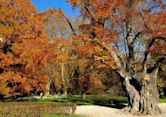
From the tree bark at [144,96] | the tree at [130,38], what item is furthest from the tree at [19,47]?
the tree bark at [144,96]

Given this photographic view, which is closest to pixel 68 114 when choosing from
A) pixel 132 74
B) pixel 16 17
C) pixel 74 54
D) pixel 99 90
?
pixel 132 74

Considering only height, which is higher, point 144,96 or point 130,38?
point 130,38

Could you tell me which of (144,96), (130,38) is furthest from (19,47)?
(144,96)

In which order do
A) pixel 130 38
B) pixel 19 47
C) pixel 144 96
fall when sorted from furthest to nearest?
pixel 19 47
pixel 130 38
pixel 144 96

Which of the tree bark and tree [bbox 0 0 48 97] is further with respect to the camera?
tree [bbox 0 0 48 97]

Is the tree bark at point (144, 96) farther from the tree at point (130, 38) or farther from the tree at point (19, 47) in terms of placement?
the tree at point (19, 47)

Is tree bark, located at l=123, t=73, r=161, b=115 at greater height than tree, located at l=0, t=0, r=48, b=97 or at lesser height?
lesser

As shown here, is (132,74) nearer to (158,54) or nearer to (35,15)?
(158,54)

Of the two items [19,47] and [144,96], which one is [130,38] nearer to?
[144,96]

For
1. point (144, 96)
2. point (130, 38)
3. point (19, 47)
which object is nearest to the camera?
point (144, 96)

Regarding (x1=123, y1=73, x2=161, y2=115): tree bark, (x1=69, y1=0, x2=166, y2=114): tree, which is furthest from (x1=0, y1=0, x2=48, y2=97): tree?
(x1=123, y1=73, x2=161, y2=115): tree bark

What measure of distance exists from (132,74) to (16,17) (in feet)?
37.4

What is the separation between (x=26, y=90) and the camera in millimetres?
29609

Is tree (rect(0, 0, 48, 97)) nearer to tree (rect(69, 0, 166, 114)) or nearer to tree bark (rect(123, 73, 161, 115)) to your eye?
tree (rect(69, 0, 166, 114))
